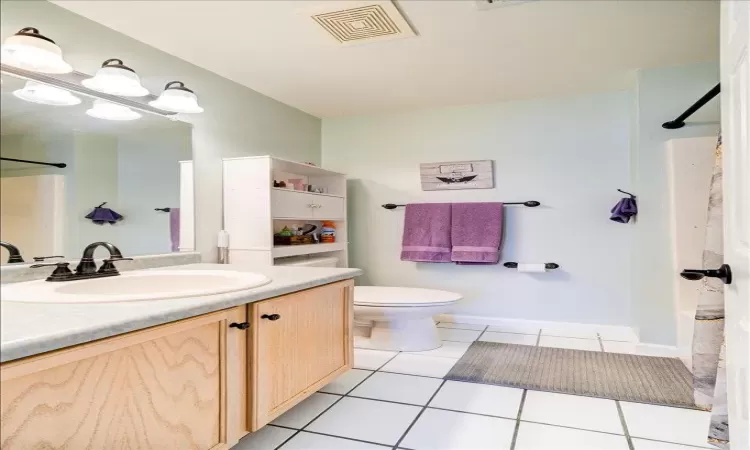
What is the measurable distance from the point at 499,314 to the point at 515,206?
87cm

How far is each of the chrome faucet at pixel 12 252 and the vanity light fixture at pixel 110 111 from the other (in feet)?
2.46

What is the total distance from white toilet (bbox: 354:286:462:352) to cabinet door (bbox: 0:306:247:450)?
59.2 inches

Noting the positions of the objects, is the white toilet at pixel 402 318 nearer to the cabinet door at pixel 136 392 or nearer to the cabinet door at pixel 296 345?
the cabinet door at pixel 296 345

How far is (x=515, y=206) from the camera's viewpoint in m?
3.57

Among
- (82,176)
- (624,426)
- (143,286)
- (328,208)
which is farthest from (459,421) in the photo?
(328,208)

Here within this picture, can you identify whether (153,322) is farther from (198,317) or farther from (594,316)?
(594,316)

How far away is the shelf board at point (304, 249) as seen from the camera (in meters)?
2.95

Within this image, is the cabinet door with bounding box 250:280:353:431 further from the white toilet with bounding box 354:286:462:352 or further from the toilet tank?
the toilet tank

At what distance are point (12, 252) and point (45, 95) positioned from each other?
2.29 ft

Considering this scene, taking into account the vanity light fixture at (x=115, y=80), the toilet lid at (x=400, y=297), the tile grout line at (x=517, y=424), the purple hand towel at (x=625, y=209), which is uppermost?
the vanity light fixture at (x=115, y=80)

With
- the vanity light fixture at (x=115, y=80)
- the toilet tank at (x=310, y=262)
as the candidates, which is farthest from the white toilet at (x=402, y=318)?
the vanity light fixture at (x=115, y=80)

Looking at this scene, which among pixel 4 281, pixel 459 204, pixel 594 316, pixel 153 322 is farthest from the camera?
pixel 459 204

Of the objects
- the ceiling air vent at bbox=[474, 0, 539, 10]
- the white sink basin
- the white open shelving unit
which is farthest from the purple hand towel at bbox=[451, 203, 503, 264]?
the white sink basin

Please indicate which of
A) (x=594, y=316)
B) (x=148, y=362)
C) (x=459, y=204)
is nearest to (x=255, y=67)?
(x=459, y=204)
